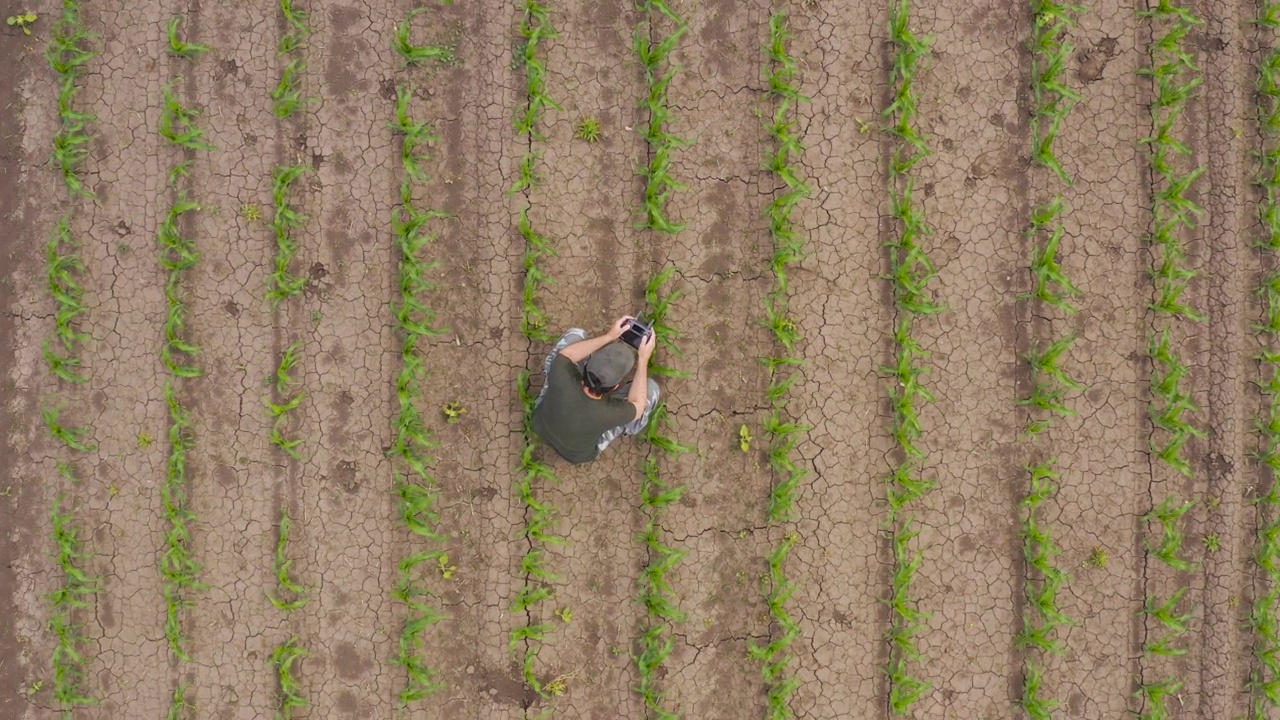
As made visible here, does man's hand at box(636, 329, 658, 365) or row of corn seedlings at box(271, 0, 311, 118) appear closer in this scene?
man's hand at box(636, 329, 658, 365)

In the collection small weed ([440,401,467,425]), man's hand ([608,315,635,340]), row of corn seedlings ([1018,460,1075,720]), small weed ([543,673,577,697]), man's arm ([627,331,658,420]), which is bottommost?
small weed ([543,673,577,697])

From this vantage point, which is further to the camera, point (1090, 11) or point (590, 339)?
point (1090, 11)

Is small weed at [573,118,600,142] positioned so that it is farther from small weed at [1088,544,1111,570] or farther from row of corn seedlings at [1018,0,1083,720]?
small weed at [1088,544,1111,570]

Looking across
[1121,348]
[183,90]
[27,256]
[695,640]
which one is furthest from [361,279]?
[1121,348]

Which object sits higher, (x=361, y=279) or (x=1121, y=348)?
(x=361, y=279)

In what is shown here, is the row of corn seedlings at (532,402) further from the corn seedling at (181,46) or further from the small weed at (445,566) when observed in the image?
the corn seedling at (181,46)

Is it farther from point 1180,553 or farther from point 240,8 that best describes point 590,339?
point 1180,553

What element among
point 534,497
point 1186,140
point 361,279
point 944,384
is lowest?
point 534,497

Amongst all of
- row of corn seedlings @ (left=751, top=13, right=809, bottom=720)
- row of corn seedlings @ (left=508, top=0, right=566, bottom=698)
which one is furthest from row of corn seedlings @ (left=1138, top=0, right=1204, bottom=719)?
row of corn seedlings @ (left=508, top=0, right=566, bottom=698)
